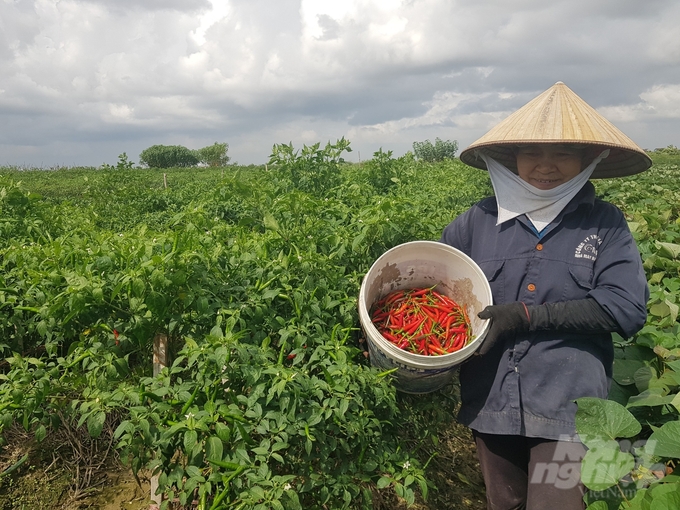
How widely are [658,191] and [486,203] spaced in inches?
361

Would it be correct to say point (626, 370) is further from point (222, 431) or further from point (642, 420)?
point (222, 431)

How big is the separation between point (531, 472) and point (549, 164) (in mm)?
1233

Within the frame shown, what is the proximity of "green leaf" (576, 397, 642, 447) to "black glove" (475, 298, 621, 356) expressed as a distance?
1.03 feet

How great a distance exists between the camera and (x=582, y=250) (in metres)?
1.90

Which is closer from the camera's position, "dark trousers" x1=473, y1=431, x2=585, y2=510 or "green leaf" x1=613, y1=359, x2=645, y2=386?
"dark trousers" x1=473, y1=431, x2=585, y2=510

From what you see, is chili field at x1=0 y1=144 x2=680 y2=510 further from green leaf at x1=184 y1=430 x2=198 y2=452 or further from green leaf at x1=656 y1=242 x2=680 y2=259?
green leaf at x1=656 y1=242 x2=680 y2=259

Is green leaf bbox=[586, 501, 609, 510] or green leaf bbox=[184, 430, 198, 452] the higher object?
green leaf bbox=[184, 430, 198, 452]

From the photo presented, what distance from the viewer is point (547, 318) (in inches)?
70.9

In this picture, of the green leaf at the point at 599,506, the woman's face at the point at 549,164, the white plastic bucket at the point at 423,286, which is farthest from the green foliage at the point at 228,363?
the woman's face at the point at 549,164

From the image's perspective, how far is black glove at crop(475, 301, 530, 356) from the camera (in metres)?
1.81

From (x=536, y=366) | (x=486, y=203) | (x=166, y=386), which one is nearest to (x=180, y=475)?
(x=166, y=386)

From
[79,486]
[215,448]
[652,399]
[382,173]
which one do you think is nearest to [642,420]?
[652,399]

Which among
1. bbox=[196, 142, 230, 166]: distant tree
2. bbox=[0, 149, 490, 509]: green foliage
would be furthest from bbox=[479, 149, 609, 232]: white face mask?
bbox=[196, 142, 230, 166]: distant tree

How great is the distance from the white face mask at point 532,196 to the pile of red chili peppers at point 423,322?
17.6 inches
